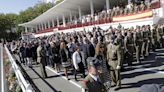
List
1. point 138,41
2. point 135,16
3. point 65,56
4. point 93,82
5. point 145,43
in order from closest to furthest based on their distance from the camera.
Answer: point 93,82
point 65,56
point 138,41
point 145,43
point 135,16

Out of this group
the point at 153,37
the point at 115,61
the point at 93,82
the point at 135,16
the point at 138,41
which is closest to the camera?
the point at 93,82

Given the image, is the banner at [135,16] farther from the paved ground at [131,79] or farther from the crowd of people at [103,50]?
the paved ground at [131,79]

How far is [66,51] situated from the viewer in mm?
18625

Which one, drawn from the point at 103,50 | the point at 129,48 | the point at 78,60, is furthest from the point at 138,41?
the point at 78,60

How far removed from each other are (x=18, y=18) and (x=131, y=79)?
134m

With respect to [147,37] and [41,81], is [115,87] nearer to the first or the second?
[41,81]

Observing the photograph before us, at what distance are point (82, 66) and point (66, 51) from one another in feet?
8.85

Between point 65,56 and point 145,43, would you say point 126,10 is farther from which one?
point 65,56

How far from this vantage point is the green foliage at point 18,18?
5236 inches

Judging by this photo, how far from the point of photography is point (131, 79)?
50.4 ft

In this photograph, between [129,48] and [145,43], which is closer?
[129,48]

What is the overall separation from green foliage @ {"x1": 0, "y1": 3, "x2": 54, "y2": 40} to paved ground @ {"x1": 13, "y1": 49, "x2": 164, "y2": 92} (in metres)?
Result: 114

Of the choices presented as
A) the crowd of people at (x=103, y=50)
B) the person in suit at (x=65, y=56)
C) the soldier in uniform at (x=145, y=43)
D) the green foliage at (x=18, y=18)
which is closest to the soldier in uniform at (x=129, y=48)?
the crowd of people at (x=103, y=50)

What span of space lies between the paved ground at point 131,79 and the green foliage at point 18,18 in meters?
114
